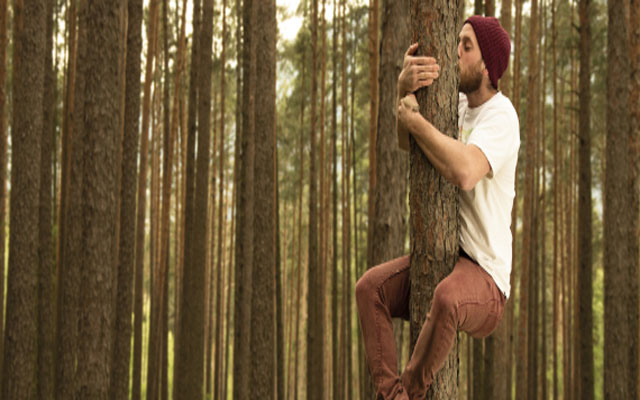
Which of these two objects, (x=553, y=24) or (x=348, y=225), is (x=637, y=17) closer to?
(x=553, y=24)

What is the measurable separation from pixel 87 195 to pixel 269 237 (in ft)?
9.39

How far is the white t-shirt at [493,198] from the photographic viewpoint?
2.58m

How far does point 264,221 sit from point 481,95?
5.43m

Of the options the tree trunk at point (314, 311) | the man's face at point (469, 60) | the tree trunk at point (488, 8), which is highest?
the tree trunk at point (488, 8)

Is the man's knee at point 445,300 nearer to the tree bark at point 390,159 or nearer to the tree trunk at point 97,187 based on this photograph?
the tree trunk at point 97,187

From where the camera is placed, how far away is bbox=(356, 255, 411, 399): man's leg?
2.79 metres

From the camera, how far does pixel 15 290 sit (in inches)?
295

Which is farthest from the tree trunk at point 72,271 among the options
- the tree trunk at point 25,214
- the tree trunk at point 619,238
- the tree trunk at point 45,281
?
the tree trunk at point 619,238

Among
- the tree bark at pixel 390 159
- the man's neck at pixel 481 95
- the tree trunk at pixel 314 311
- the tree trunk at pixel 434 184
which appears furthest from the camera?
the tree trunk at pixel 314 311

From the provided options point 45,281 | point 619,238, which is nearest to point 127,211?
point 45,281

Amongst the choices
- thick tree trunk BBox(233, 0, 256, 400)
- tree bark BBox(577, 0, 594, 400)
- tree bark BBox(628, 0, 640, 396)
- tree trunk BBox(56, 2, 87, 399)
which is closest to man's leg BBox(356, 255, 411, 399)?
tree trunk BBox(56, 2, 87, 399)

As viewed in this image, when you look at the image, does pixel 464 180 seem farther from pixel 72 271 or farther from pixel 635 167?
pixel 635 167

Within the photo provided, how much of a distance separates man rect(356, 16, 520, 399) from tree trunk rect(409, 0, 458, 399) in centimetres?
5

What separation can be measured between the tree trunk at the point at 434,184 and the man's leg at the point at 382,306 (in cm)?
25
